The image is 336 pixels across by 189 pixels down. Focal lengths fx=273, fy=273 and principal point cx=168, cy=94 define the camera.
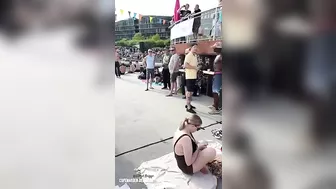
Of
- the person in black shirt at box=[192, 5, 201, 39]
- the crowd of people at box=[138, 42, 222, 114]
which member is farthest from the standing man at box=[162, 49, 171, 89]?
the person in black shirt at box=[192, 5, 201, 39]

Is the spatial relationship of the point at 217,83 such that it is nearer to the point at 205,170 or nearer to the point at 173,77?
the point at 173,77

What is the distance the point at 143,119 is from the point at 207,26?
38 cm

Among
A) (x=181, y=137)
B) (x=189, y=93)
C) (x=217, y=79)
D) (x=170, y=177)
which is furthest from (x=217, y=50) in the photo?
(x=170, y=177)

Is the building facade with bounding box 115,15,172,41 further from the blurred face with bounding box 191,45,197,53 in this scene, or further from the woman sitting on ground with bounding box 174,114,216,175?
the woman sitting on ground with bounding box 174,114,216,175

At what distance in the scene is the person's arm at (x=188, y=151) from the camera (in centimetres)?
94

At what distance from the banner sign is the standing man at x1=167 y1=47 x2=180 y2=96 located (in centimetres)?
5

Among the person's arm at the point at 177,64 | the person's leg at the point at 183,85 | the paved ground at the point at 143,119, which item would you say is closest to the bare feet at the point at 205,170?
the paved ground at the point at 143,119

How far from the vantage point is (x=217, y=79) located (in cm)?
88

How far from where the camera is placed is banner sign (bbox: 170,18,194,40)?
0.94 meters

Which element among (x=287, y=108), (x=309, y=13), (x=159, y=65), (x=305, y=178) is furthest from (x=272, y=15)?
(x=305, y=178)

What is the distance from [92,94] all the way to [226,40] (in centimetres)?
44

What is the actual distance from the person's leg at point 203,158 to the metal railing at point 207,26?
1.24ft

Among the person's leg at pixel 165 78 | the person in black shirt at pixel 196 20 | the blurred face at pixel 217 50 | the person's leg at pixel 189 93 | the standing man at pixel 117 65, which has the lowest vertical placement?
the person's leg at pixel 189 93

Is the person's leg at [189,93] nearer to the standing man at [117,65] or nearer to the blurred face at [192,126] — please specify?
the blurred face at [192,126]
